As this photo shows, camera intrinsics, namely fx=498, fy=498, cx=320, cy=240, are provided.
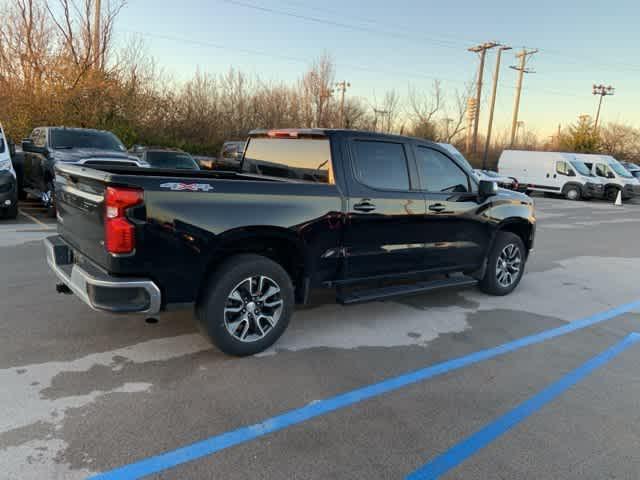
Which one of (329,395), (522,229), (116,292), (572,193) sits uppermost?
(522,229)

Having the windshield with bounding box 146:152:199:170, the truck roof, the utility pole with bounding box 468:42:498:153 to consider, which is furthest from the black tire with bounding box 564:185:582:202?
the truck roof

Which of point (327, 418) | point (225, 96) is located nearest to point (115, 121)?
point (225, 96)

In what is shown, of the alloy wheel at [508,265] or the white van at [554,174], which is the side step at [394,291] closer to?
the alloy wheel at [508,265]

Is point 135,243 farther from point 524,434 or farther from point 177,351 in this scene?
point 524,434

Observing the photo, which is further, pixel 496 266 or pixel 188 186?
pixel 496 266

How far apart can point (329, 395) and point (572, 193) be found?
25071 mm

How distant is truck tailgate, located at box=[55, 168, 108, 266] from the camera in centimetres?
357

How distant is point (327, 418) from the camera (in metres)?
3.26

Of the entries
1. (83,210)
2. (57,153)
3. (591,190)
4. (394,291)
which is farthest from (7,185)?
(591,190)

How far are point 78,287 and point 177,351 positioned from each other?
0.96 m

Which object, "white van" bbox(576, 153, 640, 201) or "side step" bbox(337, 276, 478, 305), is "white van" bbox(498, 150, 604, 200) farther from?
"side step" bbox(337, 276, 478, 305)

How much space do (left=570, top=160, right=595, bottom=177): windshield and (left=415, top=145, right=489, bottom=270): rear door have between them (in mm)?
22101

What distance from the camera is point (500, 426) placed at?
3.29 metres

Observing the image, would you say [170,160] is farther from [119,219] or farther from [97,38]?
[119,219]
